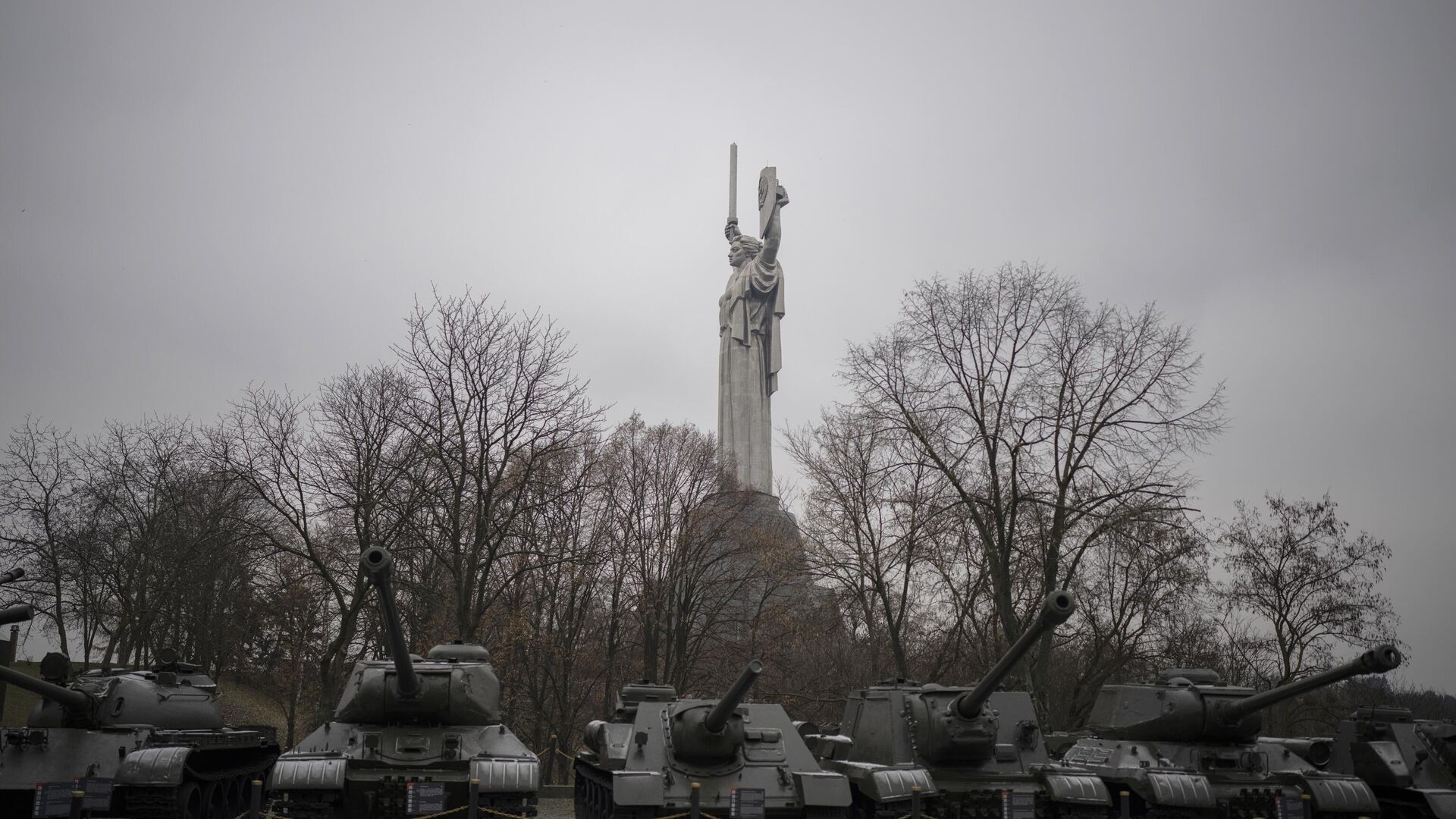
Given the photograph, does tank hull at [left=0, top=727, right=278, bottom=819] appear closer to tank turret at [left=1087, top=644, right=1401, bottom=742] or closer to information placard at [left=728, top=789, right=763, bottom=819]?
information placard at [left=728, top=789, right=763, bottom=819]

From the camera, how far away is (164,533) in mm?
29719

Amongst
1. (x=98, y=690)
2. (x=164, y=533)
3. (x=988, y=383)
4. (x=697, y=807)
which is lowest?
(x=697, y=807)

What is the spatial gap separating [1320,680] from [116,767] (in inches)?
562

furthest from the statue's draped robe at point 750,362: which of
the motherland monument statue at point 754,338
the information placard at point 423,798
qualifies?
the information placard at point 423,798

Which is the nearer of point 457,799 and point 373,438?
point 457,799

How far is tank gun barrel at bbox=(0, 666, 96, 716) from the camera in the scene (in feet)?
41.2

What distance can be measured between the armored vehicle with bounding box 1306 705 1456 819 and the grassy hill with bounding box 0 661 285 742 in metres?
27.1

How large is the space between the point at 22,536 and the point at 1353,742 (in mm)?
30711

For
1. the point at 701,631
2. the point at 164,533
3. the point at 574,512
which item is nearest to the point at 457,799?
the point at 574,512

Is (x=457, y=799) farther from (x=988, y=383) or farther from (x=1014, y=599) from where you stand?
(x=1014, y=599)

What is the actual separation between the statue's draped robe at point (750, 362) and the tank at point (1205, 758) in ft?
91.2

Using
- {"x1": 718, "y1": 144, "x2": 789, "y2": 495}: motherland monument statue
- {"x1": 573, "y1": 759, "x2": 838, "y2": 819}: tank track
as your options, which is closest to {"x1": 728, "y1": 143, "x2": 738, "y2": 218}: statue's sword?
{"x1": 718, "y1": 144, "x2": 789, "y2": 495}: motherland monument statue

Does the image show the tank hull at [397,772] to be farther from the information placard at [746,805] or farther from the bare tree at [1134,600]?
the bare tree at [1134,600]

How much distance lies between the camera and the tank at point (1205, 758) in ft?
43.3
